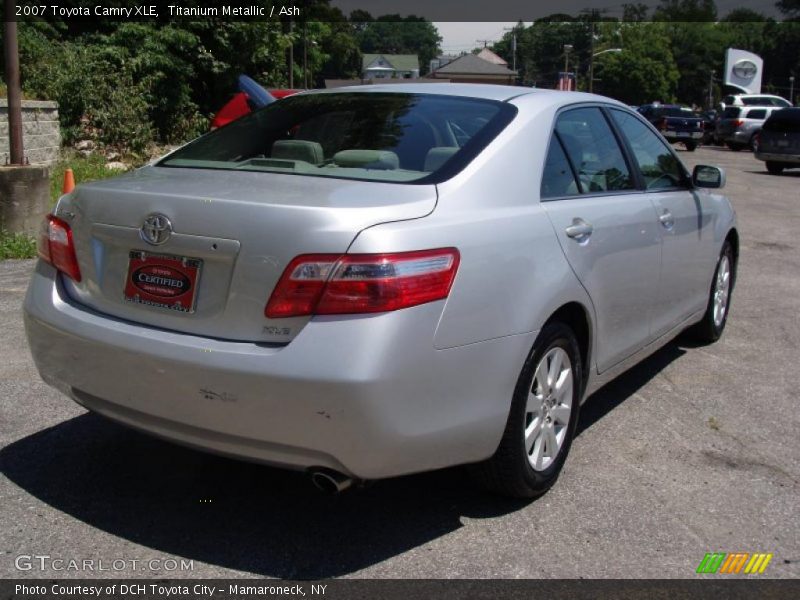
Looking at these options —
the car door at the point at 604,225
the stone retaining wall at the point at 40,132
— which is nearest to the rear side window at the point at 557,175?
the car door at the point at 604,225

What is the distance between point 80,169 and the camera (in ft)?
42.5

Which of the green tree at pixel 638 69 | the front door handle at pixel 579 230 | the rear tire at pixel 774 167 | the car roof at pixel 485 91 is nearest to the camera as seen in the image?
the front door handle at pixel 579 230

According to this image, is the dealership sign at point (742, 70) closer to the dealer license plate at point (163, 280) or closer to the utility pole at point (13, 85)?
the utility pole at point (13, 85)

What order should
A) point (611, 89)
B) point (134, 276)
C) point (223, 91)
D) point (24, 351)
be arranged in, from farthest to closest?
point (611, 89) < point (223, 91) < point (24, 351) < point (134, 276)

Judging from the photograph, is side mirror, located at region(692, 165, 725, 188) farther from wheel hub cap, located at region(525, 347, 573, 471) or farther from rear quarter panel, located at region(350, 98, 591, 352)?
wheel hub cap, located at region(525, 347, 573, 471)

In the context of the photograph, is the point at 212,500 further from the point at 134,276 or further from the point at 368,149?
the point at 368,149

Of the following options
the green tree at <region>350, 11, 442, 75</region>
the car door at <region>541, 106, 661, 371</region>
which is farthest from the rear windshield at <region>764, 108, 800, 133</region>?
the green tree at <region>350, 11, 442, 75</region>

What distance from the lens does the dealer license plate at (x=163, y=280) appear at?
3.04m

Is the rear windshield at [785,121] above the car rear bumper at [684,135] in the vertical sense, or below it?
above

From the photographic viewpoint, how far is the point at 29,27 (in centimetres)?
1681

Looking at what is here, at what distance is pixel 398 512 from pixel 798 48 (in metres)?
126

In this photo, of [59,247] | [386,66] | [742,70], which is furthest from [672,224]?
[386,66]

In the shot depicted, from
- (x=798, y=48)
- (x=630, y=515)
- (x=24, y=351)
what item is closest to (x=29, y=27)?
(x=24, y=351)

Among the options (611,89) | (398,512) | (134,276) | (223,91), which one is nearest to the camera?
(134,276)
